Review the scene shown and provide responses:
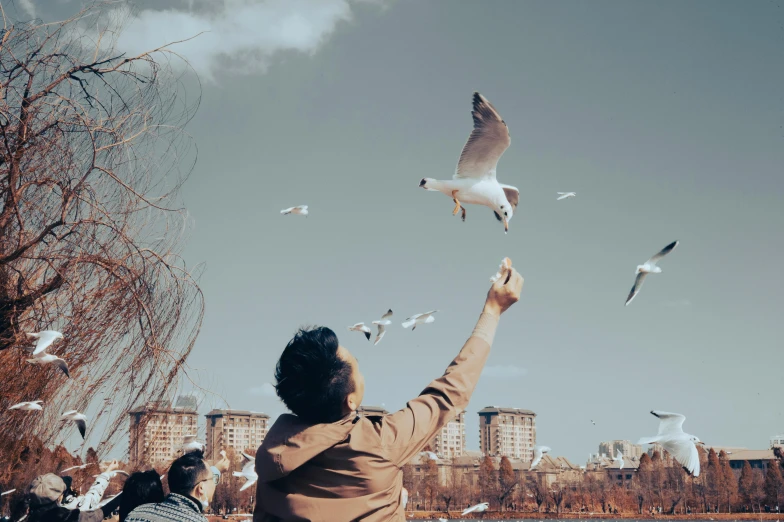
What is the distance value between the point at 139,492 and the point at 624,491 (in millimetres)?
97401

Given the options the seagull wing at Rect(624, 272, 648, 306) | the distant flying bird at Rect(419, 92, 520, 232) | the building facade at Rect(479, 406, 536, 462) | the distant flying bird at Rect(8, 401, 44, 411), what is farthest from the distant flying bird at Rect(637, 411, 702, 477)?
the building facade at Rect(479, 406, 536, 462)

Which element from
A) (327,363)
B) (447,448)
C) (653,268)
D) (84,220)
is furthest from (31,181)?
(447,448)

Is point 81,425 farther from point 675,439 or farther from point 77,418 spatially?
point 675,439

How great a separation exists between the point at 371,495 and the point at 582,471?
117407 millimetres

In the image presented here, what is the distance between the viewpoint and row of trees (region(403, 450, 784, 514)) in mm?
80750

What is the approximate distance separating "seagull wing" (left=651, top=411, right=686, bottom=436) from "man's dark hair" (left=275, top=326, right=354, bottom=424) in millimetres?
6217

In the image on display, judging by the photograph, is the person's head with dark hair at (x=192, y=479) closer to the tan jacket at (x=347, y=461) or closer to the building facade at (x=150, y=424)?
the tan jacket at (x=347, y=461)

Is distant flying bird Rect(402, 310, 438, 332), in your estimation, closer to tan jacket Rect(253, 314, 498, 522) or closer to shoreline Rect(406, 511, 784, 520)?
tan jacket Rect(253, 314, 498, 522)

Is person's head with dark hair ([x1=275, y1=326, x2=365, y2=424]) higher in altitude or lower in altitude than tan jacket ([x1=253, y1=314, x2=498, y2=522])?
higher

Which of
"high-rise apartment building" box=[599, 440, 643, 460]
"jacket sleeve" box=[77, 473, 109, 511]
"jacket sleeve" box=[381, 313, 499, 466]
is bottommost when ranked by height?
"jacket sleeve" box=[77, 473, 109, 511]

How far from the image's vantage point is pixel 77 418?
6164 mm

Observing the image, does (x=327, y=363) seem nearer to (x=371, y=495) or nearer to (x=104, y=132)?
(x=371, y=495)

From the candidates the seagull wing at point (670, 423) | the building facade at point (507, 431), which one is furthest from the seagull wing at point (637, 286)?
the building facade at point (507, 431)

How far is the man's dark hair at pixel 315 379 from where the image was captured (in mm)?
1883
